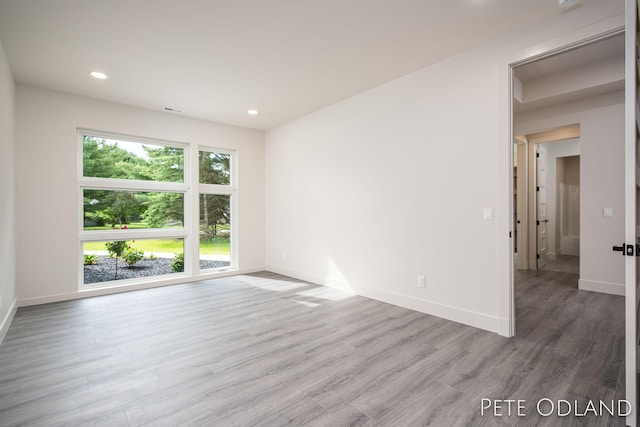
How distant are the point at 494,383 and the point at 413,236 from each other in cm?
173

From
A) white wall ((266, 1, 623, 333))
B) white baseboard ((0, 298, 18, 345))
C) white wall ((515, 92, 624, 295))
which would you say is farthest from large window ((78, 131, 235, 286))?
white wall ((515, 92, 624, 295))

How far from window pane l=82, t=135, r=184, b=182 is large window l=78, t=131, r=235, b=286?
12mm

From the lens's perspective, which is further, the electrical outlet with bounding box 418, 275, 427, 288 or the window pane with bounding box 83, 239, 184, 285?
the window pane with bounding box 83, 239, 184, 285

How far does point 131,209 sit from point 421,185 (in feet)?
13.9

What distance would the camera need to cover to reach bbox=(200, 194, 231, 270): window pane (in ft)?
17.5

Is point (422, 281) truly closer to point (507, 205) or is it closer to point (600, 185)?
point (507, 205)

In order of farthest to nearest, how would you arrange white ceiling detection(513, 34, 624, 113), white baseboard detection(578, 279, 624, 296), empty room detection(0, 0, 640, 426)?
1. white baseboard detection(578, 279, 624, 296)
2. white ceiling detection(513, 34, 624, 113)
3. empty room detection(0, 0, 640, 426)

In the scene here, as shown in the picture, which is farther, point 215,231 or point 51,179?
point 215,231

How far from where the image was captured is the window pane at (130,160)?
4355mm

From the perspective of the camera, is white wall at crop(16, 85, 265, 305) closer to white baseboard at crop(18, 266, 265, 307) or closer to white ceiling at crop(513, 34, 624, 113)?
white baseboard at crop(18, 266, 265, 307)

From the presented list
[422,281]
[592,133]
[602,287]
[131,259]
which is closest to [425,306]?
[422,281]

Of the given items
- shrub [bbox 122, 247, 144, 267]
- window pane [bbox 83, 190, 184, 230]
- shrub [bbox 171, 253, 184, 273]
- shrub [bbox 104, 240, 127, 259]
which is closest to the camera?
window pane [bbox 83, 190, 184, 230]

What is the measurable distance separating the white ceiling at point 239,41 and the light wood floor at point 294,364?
276 centimetres

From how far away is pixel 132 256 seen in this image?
468cm
